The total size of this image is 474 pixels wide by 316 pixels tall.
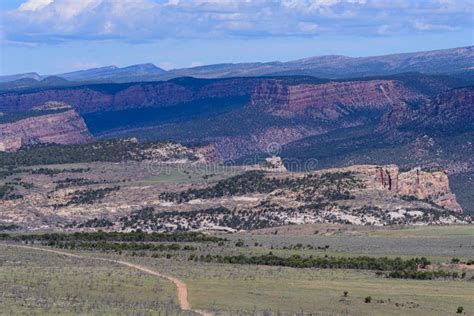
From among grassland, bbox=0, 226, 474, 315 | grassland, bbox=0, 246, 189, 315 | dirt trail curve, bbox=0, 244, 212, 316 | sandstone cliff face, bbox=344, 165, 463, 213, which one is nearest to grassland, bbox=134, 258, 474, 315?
grassland, bbox=0, 226, 474, 315

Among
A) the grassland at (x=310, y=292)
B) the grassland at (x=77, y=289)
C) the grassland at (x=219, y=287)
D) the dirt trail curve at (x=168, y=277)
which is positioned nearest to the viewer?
the grassland at (x=77, y=289)

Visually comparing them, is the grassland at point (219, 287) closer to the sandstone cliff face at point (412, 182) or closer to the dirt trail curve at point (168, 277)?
the dirt trail curve at point (168, 277)

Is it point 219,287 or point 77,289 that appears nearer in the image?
point 77,289

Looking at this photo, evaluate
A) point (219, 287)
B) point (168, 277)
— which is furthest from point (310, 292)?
point (168, 277)

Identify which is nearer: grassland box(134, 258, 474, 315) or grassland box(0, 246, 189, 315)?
grassland box(0, 246, 189, 315)

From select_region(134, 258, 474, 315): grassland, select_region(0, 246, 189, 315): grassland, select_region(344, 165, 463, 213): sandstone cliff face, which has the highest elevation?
select_region(0, 246, 189, 315): grassland

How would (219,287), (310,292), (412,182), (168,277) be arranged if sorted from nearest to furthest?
(310,292), (219,287), (168,277), (412,182)

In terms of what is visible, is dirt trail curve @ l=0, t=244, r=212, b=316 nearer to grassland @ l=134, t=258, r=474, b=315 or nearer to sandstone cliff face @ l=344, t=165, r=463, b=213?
grassland @ l=134, t=258, r=474, b=315

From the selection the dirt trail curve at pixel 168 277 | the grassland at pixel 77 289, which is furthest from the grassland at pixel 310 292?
the grassland at pixel 77 289

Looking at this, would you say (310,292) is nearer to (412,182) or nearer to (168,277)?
(168,277)

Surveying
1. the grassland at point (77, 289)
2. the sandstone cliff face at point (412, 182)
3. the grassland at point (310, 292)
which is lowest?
the sandstone cliff face at point (412, 182)
